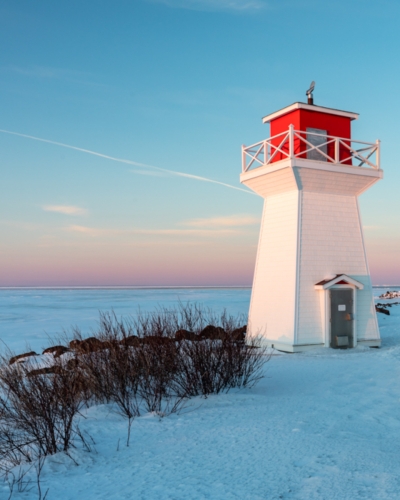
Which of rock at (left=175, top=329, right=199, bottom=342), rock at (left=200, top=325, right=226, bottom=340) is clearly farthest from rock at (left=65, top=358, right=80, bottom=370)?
rock at (left=200, top=325, right=226, bottom=340)

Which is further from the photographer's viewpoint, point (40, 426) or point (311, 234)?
point (311, 234)

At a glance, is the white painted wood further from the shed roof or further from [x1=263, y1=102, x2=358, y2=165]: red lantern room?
[x1=263, y1=102, x2=358, y2=165]: red lantern room

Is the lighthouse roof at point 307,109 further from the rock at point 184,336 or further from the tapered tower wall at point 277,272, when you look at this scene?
the rock at point 184,336

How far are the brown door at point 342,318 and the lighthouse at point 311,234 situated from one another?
0.09 ft

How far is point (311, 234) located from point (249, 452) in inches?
379

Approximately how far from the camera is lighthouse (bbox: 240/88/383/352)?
14242 mm

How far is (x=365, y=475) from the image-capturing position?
5.05m

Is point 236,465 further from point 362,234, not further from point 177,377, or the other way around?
point 362,234

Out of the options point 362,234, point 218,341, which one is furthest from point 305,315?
point 218,341

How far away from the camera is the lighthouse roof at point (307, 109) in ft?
47.8

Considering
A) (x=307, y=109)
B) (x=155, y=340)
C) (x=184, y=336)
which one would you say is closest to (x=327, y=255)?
(x=307, y=109)

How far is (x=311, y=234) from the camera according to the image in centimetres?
1455

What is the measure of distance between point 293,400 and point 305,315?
6.28 meters

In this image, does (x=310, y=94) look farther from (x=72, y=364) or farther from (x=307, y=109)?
(x=72, y=364)
